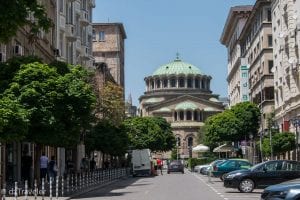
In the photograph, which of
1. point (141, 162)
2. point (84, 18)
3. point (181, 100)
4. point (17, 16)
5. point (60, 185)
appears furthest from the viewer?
point (181, 100)

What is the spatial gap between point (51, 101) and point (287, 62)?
92.6ft

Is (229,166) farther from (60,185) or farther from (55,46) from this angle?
(55,46)

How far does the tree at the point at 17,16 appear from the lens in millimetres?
10594

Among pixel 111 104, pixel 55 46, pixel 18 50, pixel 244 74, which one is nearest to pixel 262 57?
pixel 244 74

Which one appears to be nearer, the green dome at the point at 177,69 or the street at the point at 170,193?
the street at the point at 170,193

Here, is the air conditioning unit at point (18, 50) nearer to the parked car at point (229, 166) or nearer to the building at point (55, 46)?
the building at point (55, 46)

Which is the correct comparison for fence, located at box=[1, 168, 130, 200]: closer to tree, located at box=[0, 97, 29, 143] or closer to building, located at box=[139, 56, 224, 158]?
tree, located at box=[0, 97, 29, 143]

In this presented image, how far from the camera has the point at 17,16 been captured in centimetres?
1072

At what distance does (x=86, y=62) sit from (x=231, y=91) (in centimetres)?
4954

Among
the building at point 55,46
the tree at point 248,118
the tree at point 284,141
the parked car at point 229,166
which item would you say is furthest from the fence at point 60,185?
the tree at point 248,118

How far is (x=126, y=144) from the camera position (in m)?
60.8

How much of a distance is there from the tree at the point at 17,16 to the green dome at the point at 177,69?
525ft

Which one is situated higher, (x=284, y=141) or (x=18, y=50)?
(x=18, y=50)

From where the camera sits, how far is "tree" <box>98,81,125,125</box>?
176 feet
